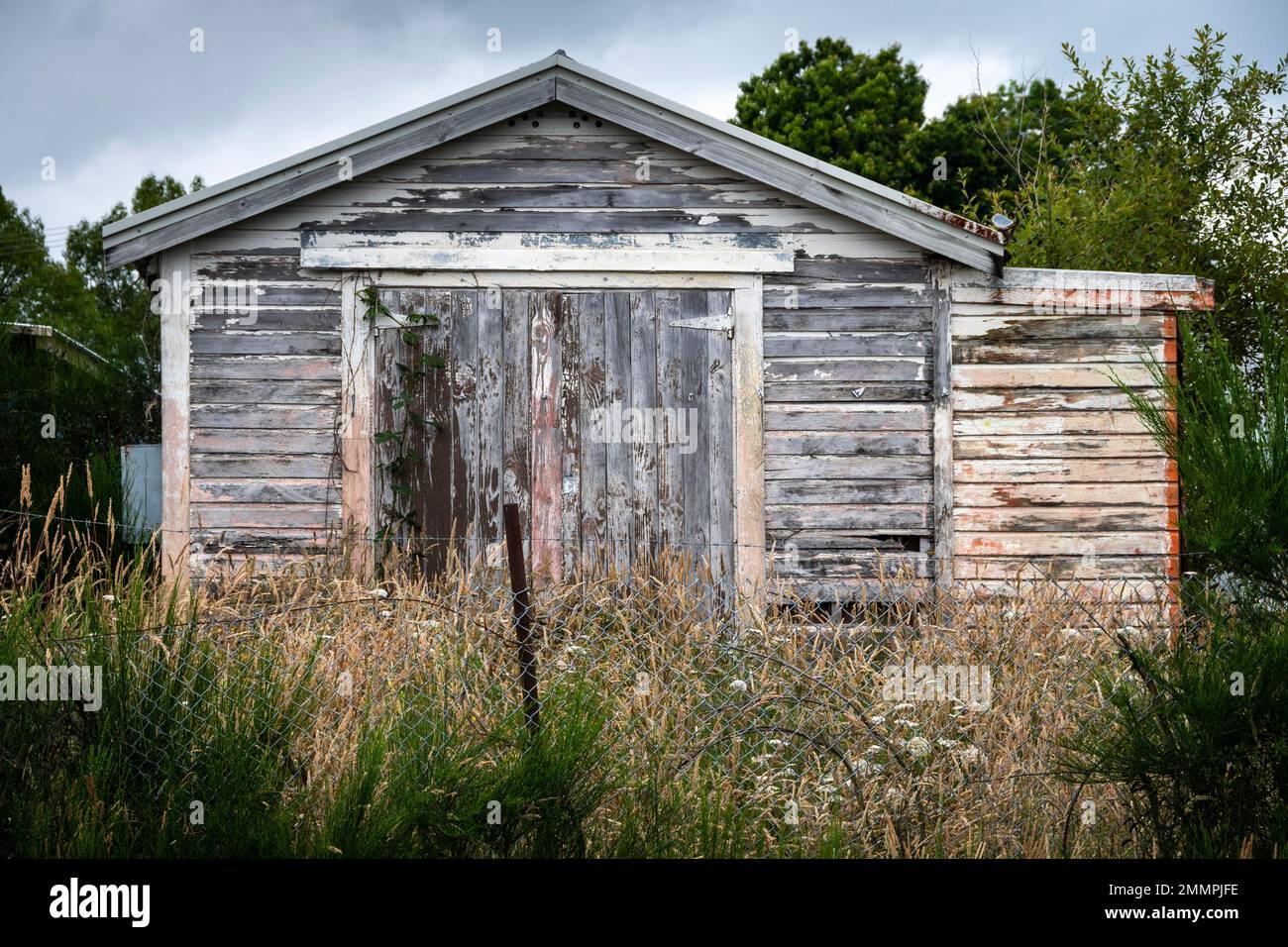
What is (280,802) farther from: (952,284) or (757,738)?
(952,284)

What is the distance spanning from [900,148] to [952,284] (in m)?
18.0

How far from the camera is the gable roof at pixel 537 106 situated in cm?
704

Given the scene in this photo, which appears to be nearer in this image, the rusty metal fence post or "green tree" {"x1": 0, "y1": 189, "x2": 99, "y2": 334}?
the rusty metal fence post

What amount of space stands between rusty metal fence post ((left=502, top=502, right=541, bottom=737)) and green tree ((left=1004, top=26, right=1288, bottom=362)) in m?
7.57

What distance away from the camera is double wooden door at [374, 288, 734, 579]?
23.7 feet

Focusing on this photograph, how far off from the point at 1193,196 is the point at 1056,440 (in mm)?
4244

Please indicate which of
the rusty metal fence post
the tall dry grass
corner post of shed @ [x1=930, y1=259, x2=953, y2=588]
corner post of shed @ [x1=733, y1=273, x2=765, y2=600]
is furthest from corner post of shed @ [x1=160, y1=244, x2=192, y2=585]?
corner post of shed @ [x1=930, y1=259, x2=953, y2=588]

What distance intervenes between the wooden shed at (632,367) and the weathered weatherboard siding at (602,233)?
18 mm

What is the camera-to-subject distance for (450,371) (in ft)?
23.8

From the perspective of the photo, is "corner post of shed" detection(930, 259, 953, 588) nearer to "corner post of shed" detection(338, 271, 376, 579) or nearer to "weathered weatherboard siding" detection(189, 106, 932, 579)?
"weathered weatherboard siding" detection(189, 106, 932, 579)

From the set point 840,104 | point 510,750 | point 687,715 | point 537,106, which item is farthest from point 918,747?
point 840,104

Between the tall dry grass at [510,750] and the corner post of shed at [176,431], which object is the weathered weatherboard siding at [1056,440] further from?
the corner post of shed at [176,431]

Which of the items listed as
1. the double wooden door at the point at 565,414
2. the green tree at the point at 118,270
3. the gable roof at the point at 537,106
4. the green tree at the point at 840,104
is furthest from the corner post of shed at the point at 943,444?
the green tree at the point at 118,270
